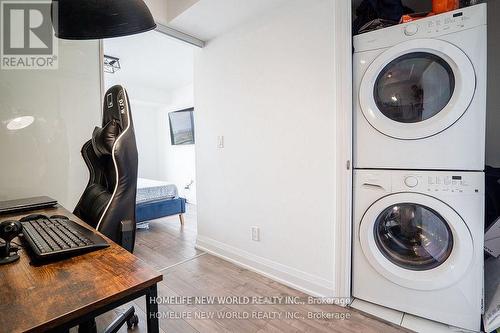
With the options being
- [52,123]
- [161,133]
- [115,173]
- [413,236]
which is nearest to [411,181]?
[413,236]

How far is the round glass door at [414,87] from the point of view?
1363 millimetres

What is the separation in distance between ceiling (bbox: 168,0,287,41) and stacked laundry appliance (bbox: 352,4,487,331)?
91cm

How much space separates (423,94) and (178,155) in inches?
184

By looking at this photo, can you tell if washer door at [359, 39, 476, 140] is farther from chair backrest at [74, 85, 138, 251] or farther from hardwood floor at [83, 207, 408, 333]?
chair backrest at [74, 85, 138, 251]

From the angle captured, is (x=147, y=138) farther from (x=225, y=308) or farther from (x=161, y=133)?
(x=225, y=308)

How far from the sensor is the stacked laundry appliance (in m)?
1.28

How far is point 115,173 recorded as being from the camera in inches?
42.2

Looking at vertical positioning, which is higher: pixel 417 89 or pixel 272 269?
pixel 417 89

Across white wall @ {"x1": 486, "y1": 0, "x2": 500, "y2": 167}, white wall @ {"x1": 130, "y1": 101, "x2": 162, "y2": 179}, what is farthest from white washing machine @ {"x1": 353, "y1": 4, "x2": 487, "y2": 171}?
white wall @ {"x1": 130, "y1": 101, "x2": 162, "y2": 179}

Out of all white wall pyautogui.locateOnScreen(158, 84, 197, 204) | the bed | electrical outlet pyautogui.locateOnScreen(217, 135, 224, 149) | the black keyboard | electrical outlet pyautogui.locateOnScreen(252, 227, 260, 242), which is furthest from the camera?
white wall pyautogui.locateOnScreen(158, 84, 197, 204)

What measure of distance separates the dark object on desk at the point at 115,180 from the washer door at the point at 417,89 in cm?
139

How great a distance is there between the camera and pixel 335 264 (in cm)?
167

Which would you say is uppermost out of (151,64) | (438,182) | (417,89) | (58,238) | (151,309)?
(151,64)

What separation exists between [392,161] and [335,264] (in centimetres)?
79
